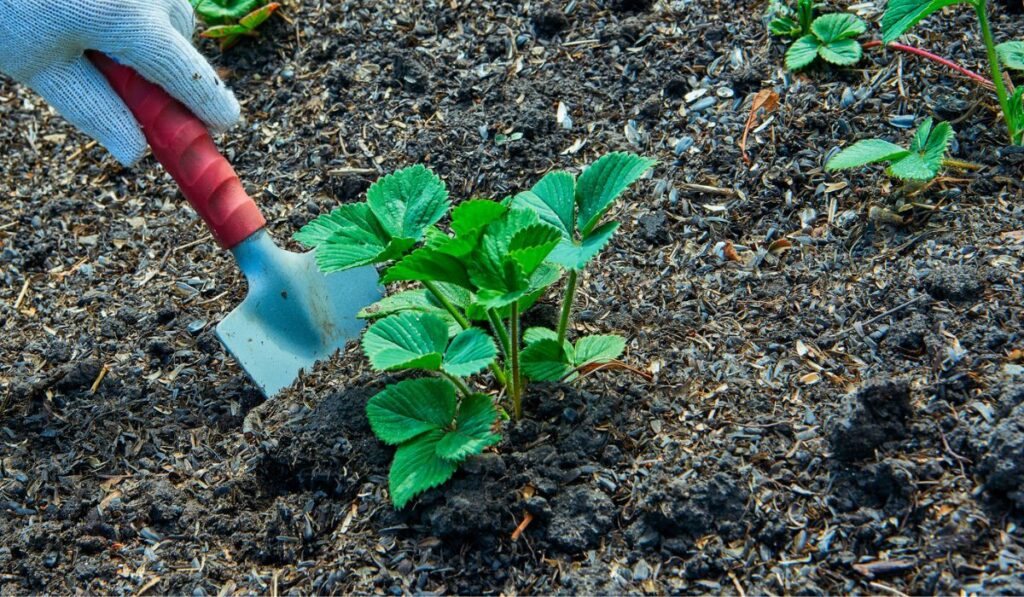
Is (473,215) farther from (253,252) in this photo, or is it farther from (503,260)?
(253,252)

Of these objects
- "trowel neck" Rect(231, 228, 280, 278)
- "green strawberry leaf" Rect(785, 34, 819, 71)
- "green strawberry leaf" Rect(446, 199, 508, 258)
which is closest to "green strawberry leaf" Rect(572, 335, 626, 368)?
"green strawberry leaf" Rect(446, 199, 508, 258)

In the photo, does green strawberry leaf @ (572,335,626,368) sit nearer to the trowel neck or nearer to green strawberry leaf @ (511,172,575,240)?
green strawberry leaf @ (511,172,575,240)

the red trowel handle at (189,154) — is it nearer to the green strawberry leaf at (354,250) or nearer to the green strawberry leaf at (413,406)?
the green strawberry leaf at (354,250)

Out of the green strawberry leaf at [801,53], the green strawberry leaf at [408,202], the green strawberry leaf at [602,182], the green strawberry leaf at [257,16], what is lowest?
the green strawberry leaf at [801,53]

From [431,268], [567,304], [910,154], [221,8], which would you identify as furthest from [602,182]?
[221,8]

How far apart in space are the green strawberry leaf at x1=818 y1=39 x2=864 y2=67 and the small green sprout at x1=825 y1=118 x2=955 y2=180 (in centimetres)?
34

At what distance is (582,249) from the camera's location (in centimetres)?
183

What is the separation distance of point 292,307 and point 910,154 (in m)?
1.45

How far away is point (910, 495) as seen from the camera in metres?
1.75

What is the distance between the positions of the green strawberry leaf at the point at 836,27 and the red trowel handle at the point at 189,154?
1480 mm

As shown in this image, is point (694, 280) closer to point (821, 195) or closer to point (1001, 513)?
point (821, 195)

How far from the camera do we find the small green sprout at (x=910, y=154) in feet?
7.14

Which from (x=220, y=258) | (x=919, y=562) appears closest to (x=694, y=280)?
(x=919, y=562)

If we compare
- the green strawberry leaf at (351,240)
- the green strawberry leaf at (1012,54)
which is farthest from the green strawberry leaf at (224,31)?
the green strawberry leaf at (1012,54)
